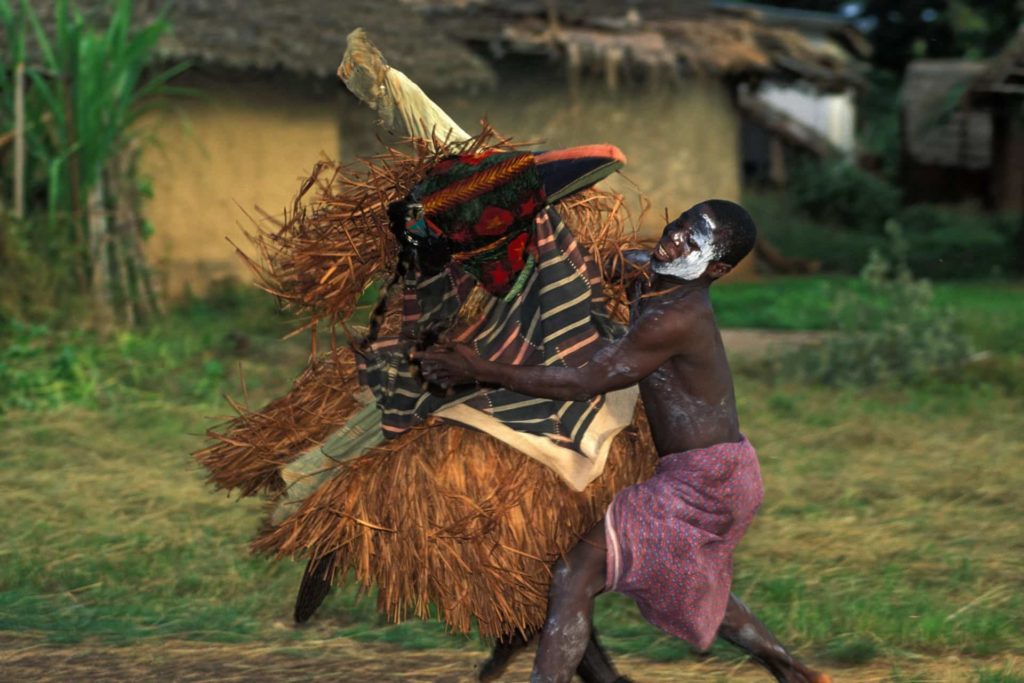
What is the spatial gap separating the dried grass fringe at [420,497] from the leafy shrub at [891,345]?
551 centimetres

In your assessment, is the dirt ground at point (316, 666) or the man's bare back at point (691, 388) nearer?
the man's bare back at point (691, 388)

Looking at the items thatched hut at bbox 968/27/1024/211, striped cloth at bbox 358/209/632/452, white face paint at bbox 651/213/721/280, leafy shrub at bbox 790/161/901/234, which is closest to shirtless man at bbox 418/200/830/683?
white face paint at bbox 651/213/721/280

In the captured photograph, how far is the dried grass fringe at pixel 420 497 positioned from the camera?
316 centimetres

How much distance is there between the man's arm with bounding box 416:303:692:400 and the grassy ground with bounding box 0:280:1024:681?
0.63 m

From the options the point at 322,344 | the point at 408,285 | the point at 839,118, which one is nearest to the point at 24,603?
the point at 408,285

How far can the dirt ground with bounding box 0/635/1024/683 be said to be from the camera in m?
3.64

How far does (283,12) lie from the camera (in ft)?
38.4

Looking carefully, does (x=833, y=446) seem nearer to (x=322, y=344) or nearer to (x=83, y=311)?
(x=322, y=344)

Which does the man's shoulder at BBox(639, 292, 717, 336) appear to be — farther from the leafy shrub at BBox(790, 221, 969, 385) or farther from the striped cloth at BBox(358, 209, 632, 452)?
the leafy shrub at BBox(790, 221, 969, 385)

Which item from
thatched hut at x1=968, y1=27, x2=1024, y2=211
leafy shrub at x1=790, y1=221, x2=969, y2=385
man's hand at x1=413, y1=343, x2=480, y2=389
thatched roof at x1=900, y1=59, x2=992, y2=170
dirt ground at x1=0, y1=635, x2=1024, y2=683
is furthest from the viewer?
thatched roof at x1=900, y1=59, x2=992, y2=170

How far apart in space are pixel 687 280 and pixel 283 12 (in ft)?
30.3

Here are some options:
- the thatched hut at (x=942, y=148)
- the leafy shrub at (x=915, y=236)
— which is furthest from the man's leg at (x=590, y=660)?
the thatched hut at (x=942, y=148)

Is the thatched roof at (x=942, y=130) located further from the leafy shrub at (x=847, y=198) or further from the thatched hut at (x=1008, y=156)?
the thatched hut at (x=1008, y=156)

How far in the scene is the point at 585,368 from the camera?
3.05 metres
